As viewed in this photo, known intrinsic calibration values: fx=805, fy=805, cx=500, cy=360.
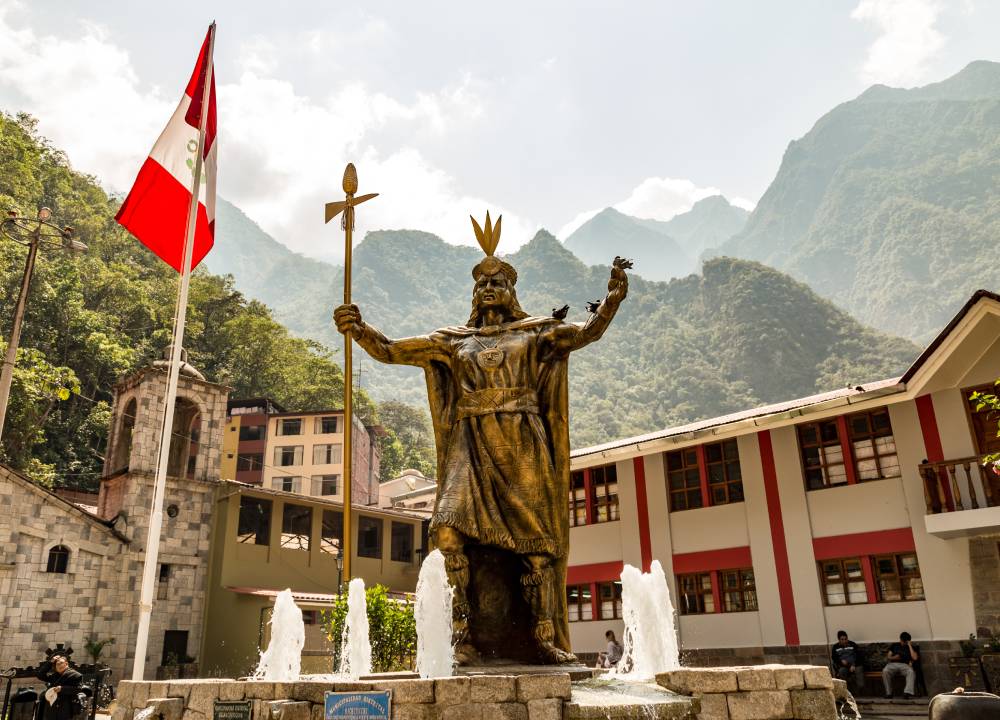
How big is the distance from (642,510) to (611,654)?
363cm

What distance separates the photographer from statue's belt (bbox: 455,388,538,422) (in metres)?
5.92

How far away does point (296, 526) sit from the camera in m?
26.8

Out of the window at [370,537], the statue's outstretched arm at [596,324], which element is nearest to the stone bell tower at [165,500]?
the window at [370,537]

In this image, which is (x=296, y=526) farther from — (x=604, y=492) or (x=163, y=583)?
(x=604, y=492)

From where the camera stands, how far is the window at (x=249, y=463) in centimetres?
3997

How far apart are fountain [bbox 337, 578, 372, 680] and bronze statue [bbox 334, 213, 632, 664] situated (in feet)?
5.41

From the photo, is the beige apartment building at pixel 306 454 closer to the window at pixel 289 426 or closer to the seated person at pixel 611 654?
the window at pixel 289 426

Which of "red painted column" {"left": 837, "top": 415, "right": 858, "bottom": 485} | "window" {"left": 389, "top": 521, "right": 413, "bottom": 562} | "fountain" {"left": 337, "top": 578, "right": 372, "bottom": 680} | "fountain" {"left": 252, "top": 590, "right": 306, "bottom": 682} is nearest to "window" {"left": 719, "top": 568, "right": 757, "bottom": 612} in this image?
"red painted column" {"left": 837, "top": 415, "right": 858, "bottom": 485}

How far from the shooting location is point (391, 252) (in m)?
126

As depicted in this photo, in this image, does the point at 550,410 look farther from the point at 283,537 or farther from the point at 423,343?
the point at 283,537

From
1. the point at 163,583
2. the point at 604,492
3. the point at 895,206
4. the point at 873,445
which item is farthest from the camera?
the point at 895,206

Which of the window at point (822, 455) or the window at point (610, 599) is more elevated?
the window at point (822, 455)

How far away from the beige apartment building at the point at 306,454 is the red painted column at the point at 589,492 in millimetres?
21428

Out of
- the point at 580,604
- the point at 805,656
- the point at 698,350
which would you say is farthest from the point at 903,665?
the point at 698,350
